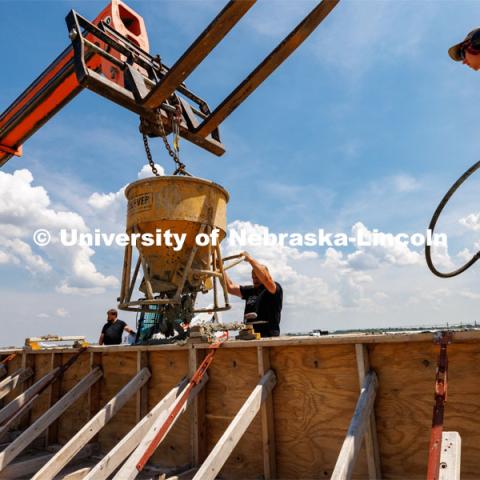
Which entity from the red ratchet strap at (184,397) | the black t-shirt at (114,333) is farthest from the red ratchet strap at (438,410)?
the black t-shirt at (114,333)

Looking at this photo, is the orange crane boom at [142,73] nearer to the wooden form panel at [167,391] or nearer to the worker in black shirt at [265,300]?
the worker in black shirt at [265,300]

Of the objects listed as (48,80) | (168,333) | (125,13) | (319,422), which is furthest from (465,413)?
(48,80)

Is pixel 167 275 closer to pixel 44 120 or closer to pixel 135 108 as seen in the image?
pixel 135 108

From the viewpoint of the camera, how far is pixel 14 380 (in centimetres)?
720

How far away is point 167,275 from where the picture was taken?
5.59m

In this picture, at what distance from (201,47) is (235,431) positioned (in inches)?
170

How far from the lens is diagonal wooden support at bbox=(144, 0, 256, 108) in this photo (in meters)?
4.71

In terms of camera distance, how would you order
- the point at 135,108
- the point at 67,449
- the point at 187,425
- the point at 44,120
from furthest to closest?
the point at 44,120
the point at 135,108
the point at 187,425
the point at 67,449

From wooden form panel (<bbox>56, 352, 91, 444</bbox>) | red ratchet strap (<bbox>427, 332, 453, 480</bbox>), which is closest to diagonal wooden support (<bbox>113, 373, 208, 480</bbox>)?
wooden form panel (<bbox>56, 352, 91, 444</bbox>)

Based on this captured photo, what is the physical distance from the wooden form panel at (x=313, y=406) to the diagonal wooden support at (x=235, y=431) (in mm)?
217

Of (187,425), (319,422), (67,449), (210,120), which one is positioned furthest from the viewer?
(210,120)

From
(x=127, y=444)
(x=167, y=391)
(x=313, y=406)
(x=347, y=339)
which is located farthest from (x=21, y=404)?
(x=347, y=339)

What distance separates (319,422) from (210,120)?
437 centimetres

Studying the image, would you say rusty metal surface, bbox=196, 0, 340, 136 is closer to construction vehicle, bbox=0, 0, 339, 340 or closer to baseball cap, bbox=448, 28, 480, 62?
construction vehicle, bbox=0, 0, 339, 340
